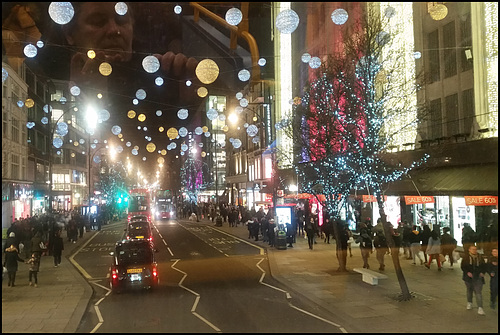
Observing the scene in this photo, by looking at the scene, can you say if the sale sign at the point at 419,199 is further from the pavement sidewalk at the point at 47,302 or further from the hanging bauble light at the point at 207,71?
the pavement sidewalk at the point at 47,302

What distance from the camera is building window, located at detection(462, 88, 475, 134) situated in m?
19.2

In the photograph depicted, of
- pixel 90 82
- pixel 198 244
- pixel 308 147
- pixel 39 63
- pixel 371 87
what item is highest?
pixel 39 63

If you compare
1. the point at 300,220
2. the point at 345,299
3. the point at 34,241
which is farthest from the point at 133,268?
the point at 300,220

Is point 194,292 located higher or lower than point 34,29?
lower

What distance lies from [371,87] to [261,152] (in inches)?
1478

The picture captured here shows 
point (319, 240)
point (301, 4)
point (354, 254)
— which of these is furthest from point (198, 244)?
point (301, 4)

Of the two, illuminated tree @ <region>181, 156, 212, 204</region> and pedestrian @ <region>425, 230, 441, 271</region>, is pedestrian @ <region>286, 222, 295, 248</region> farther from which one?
illuminated tree @ <region>181, 156, 212, 204</region>

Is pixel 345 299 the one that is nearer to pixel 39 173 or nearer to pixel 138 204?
pixel 138 204

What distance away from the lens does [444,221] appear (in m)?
21.8

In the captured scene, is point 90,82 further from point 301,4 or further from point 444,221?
point 444,221

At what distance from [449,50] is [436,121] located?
322 cm

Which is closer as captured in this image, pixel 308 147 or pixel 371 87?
pixel 371 87

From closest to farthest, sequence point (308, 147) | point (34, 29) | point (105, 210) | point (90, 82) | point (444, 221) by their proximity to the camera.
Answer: point (308, 147), point (444, 221), point (34, 29), point (90, 82), point (105, 210)

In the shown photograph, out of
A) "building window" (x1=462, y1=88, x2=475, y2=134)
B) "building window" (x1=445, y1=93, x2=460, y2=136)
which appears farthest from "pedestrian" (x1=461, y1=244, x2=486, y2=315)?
"building window" (x1=445, y1=93, x2=460, y2=136)
